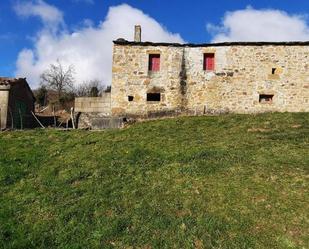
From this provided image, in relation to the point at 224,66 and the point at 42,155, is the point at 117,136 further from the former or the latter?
the point at 224,66

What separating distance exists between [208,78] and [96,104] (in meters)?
6.29

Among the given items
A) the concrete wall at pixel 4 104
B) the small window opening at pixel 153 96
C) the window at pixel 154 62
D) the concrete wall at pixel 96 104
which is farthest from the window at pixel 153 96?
the concrete wall at pixel 4 104

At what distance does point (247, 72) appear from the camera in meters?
22.4

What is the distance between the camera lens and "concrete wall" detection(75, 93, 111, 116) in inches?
904

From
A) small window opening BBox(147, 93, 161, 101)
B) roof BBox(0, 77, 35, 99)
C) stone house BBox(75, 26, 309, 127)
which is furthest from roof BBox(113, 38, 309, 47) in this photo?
roof BBox(0, 77, 35, 99)

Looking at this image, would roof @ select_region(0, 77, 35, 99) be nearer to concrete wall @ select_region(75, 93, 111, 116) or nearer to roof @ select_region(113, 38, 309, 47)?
concrete wall @ select_region(75, 93, 111, 116)

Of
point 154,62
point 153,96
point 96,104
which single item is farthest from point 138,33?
point 96,104

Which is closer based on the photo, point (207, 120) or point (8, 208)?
point (8, 208)

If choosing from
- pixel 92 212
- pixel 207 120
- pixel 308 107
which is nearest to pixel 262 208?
pixel 92 212

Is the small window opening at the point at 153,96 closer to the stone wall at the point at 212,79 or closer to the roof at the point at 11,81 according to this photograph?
the stone wall at the point at 212,79

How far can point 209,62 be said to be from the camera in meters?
22.9

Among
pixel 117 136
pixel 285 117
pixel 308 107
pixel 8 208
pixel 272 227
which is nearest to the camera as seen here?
pixel 272 227

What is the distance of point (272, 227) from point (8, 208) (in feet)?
21.3

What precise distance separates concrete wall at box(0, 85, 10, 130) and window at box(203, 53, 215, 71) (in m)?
11.0
